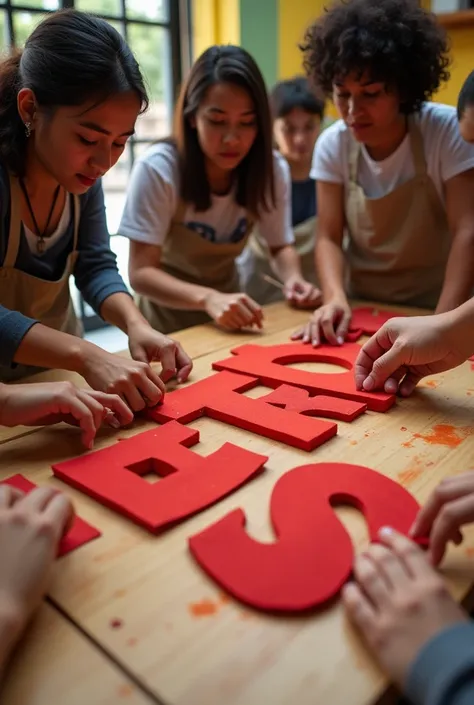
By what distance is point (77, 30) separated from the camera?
94 centimetres

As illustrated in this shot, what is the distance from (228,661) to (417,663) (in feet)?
0.46

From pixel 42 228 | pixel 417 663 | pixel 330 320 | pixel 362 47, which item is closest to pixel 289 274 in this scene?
pixel 330 320

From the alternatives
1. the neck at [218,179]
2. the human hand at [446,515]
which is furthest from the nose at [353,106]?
the human hand at [446,515]

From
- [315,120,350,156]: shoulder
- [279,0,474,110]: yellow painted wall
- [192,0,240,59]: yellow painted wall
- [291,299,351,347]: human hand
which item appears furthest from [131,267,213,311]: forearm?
[192,0,240,59]: yellow painted wall

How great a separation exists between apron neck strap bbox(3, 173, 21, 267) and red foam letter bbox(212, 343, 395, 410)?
0.43 meters

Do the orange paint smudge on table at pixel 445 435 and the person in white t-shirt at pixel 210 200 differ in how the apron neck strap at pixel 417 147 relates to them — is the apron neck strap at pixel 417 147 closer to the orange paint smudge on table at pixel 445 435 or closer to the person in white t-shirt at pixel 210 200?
the person in white t-shirt at pixel 210 200

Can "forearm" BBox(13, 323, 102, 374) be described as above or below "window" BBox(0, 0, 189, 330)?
below

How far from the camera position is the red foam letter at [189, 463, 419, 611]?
503 millimetres

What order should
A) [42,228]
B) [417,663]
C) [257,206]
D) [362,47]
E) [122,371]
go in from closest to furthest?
1. [417,663]
2. [122,371]
3. [42,228]
4. [362,47]
5. [257,206]

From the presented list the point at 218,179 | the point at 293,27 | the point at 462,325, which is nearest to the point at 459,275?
the point at 462,325

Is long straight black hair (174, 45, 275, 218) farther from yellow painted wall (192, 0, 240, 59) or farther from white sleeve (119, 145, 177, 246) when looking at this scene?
yellow painted wall (192, 0, 240, 59)

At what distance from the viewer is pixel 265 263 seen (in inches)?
87.0

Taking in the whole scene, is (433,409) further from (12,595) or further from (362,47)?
(362,47)

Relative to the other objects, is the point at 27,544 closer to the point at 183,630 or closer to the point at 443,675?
the point at 183,630
